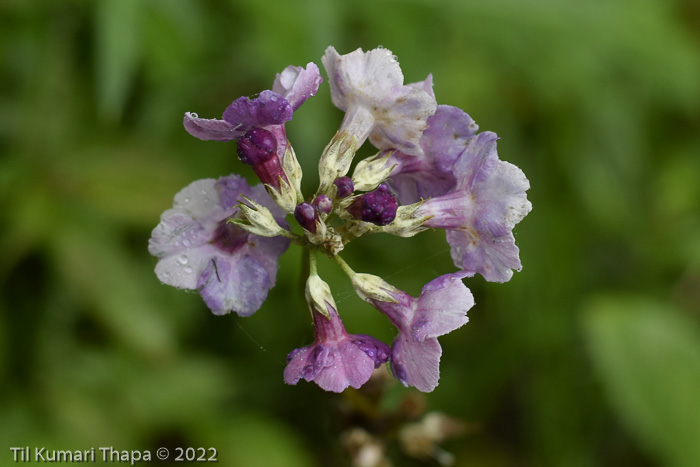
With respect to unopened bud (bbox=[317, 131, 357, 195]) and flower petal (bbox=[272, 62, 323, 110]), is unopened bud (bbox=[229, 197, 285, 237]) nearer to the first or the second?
unopened bud (bbox=[317, 131, 357, 195])

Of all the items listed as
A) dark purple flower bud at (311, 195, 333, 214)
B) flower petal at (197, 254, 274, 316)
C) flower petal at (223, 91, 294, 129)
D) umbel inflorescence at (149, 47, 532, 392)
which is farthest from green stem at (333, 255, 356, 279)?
flower petal at (223, 91, 294, 129)

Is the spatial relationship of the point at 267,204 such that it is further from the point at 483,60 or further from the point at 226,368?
the point at 483,60

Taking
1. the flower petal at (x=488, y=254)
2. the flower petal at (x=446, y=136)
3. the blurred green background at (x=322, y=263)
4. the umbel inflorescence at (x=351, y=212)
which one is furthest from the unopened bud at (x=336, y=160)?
the blurred green background at (x=322, y=263)

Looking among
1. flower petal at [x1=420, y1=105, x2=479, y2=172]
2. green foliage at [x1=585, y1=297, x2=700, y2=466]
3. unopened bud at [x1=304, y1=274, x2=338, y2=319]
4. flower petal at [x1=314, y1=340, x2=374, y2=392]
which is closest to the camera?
flower petal at [x1=314, y1=340, x2=374, y2=392]

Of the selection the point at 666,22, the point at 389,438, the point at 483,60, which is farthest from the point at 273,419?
the point at 666,22

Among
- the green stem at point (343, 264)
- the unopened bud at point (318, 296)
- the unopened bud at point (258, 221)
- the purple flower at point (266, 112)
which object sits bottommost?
the unopened bud at point (318, 296)

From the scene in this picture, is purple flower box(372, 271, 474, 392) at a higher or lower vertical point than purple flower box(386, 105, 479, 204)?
lower

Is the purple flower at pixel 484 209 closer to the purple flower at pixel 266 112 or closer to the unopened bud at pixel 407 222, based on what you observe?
the unopened bud at pixel 407 222
